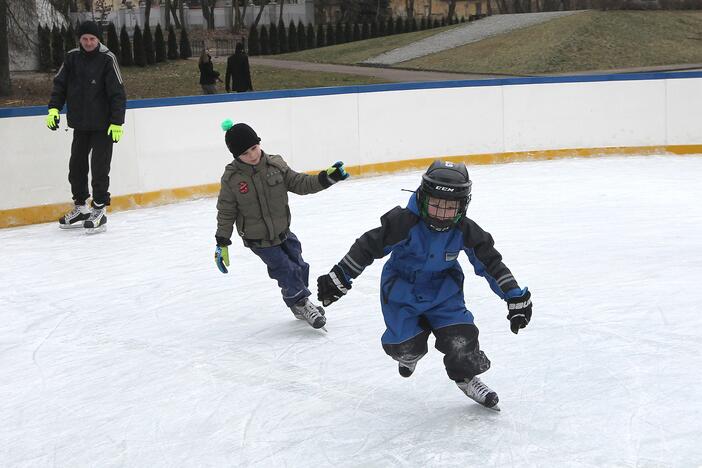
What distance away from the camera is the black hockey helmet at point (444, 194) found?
336cm

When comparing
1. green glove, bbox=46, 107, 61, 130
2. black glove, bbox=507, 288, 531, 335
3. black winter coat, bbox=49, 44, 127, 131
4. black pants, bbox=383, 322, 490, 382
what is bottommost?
black pants, bbox=383, 322, 490, 382

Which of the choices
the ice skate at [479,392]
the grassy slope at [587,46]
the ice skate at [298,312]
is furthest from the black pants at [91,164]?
the grassy slope at [587,46]

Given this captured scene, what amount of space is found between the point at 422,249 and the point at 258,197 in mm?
1479

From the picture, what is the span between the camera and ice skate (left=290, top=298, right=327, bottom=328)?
200 inches

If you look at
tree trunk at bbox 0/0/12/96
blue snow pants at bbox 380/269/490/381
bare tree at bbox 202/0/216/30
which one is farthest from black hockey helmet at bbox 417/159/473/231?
bare tree at bbox 202/0/216/30

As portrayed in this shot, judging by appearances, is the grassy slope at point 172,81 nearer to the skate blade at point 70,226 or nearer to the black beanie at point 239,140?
the skate blade at point 70,226

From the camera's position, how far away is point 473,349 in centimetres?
370

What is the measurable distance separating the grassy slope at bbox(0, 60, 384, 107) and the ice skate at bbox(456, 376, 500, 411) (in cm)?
1831

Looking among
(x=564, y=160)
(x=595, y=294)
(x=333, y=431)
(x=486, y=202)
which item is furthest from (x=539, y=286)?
(x=564, y=160)

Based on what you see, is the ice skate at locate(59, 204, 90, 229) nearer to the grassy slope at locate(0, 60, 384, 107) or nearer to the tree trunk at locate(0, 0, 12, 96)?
the grassy slope at locate(0, 60, 384, 107)

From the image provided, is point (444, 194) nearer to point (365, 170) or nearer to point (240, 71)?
point (365, 170)

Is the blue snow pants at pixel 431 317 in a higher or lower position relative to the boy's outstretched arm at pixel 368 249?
lower

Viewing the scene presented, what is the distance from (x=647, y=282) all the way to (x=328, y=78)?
71.4ft

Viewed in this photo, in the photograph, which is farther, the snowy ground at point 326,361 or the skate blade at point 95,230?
the skate blade at point 95,230
